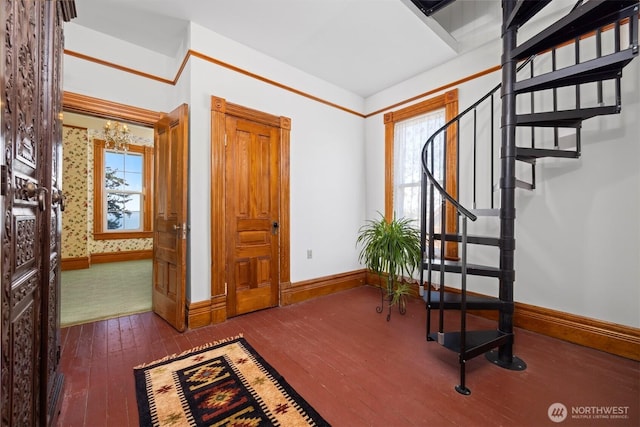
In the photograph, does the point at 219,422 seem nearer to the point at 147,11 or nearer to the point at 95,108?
the point at 95,108

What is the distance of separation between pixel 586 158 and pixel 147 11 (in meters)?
4.18

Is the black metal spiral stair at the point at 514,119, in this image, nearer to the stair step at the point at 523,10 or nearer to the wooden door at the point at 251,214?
the stair step at the point at 523,10

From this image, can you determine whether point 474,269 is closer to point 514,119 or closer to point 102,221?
point 514,119

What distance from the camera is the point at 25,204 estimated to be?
0.91 meters

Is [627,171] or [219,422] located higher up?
[627,171]

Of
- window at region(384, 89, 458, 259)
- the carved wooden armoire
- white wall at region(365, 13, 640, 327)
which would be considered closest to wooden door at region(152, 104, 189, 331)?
the carved wooden armoire

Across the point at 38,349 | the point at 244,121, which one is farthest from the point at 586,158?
the point at 38,349

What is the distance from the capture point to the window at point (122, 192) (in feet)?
18.4

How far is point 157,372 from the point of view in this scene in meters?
1.86

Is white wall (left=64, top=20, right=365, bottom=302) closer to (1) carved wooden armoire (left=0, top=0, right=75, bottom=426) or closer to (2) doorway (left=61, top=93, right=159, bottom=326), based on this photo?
(2) doorway (left=61, top=93, right=159, bottom=326)

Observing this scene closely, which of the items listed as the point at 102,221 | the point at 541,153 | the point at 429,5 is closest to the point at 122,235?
the point at 102,221

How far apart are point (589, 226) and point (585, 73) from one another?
4.20ft

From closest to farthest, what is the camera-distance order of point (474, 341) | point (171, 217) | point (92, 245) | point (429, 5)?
point (474, 341)
point (429, 5)
point (171, 217)
point (92, 245)

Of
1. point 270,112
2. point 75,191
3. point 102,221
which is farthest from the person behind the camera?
point 102,221
